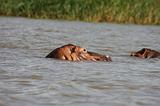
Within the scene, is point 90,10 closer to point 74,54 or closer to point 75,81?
point 74,54

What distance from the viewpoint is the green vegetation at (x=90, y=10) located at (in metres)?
27.1

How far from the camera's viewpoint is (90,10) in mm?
27766

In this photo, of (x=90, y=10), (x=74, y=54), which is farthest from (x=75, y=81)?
(x=90, y=10)

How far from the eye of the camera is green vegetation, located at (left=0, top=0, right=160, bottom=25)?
88.8 feet

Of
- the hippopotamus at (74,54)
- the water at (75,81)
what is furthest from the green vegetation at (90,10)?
the hippopotamus at (74,54)

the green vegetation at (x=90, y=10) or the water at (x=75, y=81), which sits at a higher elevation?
the water at (x=75, y=81)

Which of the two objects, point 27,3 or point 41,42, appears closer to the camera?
point 41,42

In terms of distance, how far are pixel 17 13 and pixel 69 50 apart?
62.8 ft

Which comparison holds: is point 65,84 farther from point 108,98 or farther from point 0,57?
point 0,57

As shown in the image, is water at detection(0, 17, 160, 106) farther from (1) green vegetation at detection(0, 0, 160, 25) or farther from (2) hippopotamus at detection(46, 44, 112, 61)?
(1) green vegetation at detection(0, 0, 160, 25)

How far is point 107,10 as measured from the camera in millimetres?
27438

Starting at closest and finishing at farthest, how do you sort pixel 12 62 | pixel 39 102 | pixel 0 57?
1. pixel 39 102
2. pixel 12 62
3. pixel 0 57

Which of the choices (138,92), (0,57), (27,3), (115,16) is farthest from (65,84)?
(27,3)

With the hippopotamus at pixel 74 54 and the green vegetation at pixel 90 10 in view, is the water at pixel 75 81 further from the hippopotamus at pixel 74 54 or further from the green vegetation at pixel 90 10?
the green vegetation at pixel 90 10
